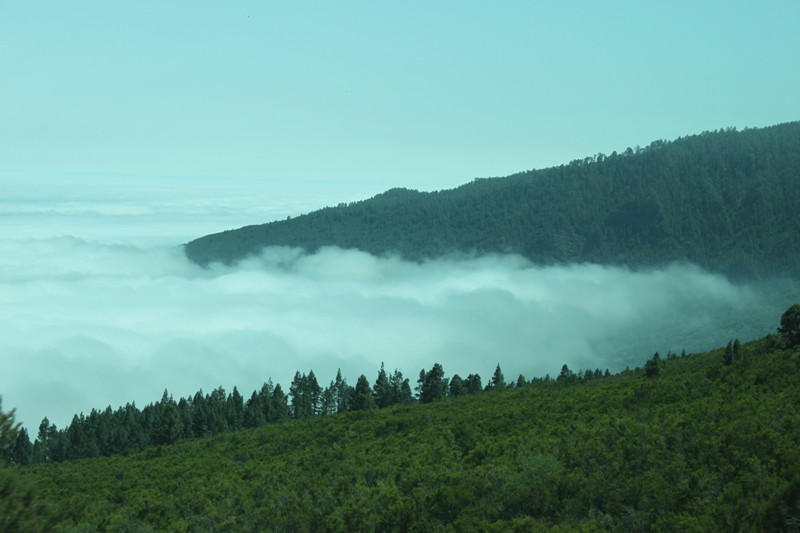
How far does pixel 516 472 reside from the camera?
31828mm

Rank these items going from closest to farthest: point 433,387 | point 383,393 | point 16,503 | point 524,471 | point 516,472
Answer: point 16,503, point 524,471, point 516,472, point 433,387, point 383,393

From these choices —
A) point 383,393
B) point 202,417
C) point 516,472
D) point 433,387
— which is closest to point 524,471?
point 516,472

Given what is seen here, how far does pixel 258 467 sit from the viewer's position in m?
48.5

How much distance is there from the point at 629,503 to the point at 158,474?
35990 millimetres

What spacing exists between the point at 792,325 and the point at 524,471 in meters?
27.4

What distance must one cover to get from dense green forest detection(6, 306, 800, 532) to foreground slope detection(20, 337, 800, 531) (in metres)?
0.09

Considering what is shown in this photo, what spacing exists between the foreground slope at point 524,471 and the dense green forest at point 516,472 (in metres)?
0.09

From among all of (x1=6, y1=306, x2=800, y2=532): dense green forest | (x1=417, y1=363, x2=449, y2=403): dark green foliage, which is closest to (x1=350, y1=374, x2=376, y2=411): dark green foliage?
(x1=417, y1=363, x2=449, y2=403): dark green foliage

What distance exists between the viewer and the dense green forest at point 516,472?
24.2 meters

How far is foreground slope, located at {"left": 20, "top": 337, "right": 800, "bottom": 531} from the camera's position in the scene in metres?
25.2

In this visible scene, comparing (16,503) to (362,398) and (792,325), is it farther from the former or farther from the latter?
(362,398)

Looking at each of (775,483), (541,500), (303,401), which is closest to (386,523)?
(541,500)

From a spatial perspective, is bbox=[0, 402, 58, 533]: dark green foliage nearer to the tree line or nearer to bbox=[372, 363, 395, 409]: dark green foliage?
the tree line

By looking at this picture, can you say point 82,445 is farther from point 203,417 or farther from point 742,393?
point 742,393
